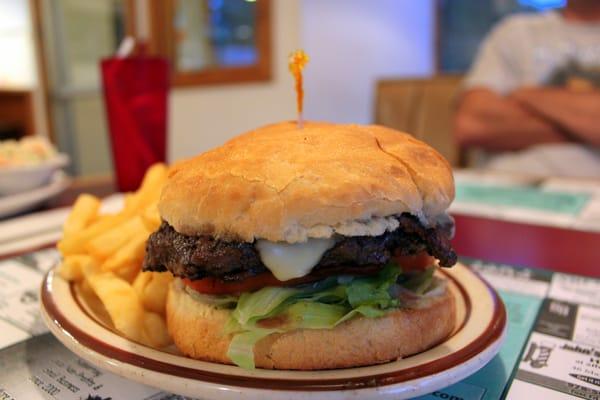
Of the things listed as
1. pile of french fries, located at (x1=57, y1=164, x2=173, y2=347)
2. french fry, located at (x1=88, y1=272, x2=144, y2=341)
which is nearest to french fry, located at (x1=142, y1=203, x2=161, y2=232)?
pile of french fries, located at (x1=57, y1=164, x2=173, y2=347)

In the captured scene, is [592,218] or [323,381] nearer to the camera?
[323,381]

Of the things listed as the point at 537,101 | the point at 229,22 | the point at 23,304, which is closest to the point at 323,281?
the point at 23,304

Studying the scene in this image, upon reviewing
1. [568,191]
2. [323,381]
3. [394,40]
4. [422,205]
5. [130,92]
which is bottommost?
[568,191]

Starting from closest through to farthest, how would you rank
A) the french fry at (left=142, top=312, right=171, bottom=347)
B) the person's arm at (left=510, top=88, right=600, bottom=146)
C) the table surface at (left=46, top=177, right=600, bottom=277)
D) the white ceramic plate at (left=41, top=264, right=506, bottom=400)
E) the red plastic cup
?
the white ceramic plate at (left=41, top=264, right=506, bottom=400), the french fry at (left=142, top=312, right=171, bottom=347), the table surface at (left=46, top=177, right=600, bottom=277), the red plastic cup, the person's arm at (left=510, top=88, right=600, bottom=146)

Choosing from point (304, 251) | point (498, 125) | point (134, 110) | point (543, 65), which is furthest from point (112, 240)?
point (543, 65)

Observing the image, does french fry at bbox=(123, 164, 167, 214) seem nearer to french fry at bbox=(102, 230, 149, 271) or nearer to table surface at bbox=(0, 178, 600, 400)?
french fry at bbox=(102, 230, 149, 271)

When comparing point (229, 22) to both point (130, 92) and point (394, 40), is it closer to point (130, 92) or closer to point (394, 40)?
point (394, 40)
